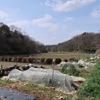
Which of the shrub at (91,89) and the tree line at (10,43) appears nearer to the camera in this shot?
the shrub at (91,89)

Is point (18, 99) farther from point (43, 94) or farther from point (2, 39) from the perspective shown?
point (2, 39)

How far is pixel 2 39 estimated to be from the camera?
4834 centimetres

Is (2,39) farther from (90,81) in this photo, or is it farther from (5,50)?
(90,81)

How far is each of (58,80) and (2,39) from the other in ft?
137

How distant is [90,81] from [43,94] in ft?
6.39

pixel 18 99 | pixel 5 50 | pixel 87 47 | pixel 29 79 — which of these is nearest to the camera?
pixel 18 99

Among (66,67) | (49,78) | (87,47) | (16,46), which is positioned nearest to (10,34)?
(16,46)

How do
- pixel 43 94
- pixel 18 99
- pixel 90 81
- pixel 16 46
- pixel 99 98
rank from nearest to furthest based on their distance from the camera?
1. pixel 99 98
2. pixel 90 81
3. pixel 18 99
4. pixel 43 94
5. pixel 16 46

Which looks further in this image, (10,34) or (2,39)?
(10,34)

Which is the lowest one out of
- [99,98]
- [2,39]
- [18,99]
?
[18,99]

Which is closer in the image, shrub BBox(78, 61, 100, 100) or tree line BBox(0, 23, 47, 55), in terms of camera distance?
shrub BBox(78, 61, 100, 100)

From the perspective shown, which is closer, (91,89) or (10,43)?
(91,89)

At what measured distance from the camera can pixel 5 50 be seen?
48125mm

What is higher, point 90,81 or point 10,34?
point 10,34
